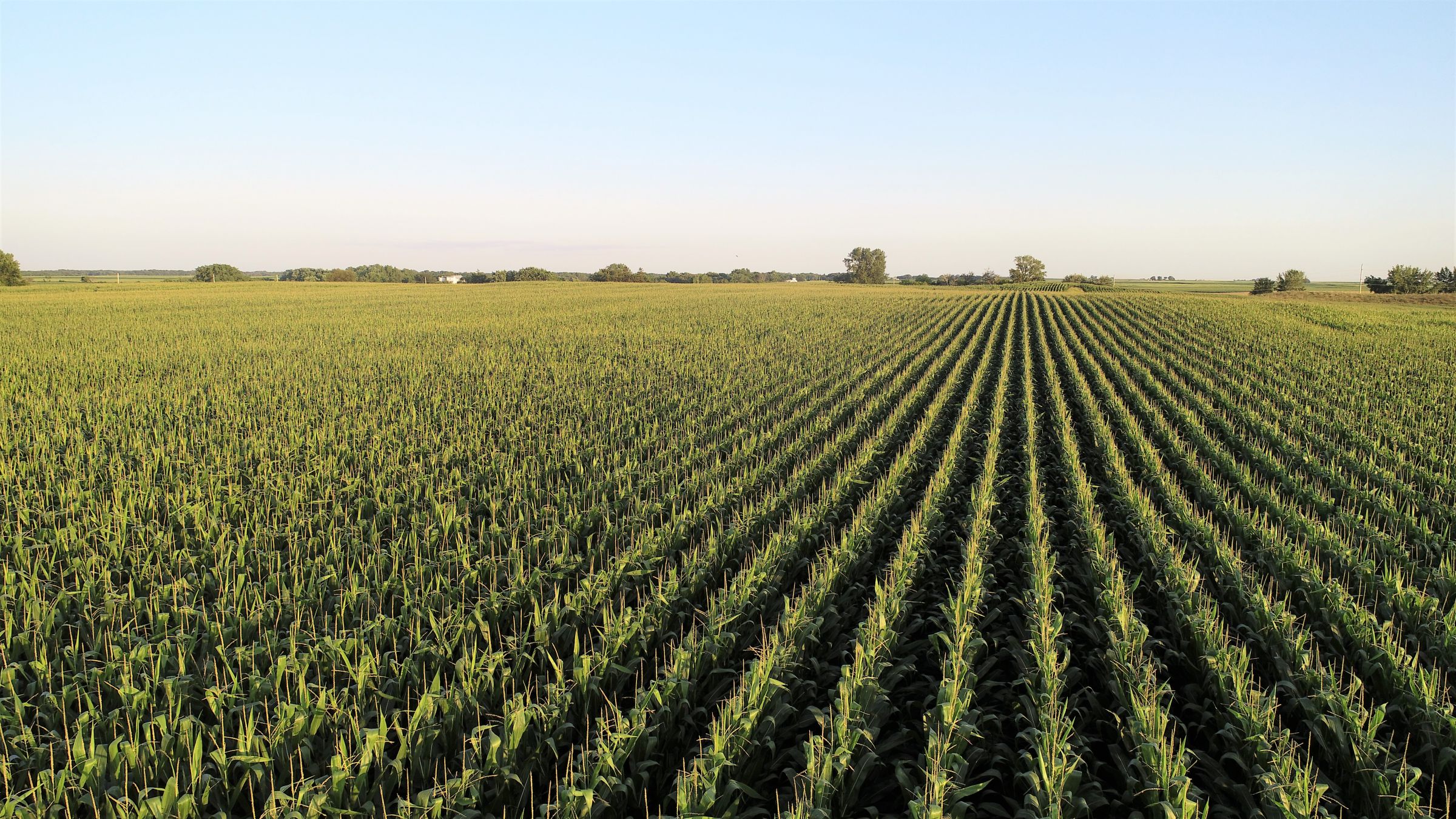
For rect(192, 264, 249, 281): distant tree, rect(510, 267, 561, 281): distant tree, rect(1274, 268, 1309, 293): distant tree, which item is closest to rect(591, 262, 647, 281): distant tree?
rect(510, 267, 561, 281): distant tree

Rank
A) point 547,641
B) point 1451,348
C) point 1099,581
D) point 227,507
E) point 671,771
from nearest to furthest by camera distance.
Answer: point 671,771 < point 547,641 < point 1099,581 < point 227,507 < point 1451,348

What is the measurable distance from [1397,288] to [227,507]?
103557mm

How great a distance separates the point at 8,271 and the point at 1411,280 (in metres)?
143

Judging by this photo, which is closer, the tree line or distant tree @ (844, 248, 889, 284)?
the tree line

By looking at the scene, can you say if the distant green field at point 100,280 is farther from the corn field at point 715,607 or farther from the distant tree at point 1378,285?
the distant tree at point 1378,285

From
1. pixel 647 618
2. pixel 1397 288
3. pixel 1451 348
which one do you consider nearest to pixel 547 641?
pixel 647 618

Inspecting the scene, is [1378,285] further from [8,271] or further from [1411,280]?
[8,271]

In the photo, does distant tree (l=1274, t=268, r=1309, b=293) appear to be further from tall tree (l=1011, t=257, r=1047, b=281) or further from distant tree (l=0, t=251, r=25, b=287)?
distant tree (l=0, t=251, r=25, b=287)

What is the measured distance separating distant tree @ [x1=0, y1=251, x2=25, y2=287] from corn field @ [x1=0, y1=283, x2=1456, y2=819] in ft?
263

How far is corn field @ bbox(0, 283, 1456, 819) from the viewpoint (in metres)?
3.64

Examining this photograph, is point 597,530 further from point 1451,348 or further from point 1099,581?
point 1451,348

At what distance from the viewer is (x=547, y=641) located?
15.7 ft

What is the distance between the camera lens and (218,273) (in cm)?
9538

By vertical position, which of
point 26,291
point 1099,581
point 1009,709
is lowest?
point 1009,709
